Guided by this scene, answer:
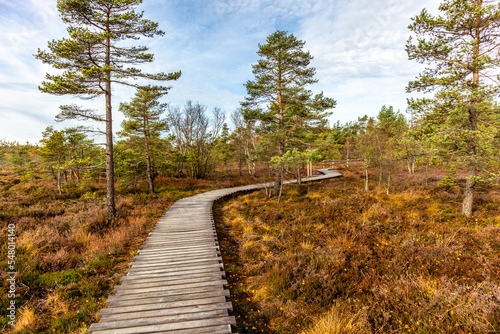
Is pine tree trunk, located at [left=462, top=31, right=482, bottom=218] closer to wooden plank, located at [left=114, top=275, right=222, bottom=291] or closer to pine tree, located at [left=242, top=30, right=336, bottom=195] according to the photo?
pine tree, located at [left=242, top=30, right=336, bottom=195]

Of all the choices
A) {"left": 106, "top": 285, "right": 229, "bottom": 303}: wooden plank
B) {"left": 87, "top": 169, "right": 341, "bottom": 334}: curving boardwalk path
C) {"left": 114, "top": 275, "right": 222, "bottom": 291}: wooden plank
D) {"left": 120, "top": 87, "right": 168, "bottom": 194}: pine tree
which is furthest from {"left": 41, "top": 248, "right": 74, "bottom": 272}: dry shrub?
{"left": 120, "top": 87, "right": 168, "bottom": 194}: pine tree

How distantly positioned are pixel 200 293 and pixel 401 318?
4382 mm

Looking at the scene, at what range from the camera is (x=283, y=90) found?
48.2 ft

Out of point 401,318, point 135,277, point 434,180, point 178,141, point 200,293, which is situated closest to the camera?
point 401,318

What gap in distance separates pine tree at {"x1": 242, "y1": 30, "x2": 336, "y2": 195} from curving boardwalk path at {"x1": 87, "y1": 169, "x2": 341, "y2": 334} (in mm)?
9599

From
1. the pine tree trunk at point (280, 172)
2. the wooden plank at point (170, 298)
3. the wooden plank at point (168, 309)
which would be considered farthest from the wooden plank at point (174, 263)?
the pine tree trunk at point (280, 172)

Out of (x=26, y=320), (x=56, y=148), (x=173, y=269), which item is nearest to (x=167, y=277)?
(x=173, y=269)

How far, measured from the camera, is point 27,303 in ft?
16.3

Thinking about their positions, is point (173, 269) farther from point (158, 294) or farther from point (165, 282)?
point (158, 294)

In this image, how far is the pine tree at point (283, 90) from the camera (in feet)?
44.4

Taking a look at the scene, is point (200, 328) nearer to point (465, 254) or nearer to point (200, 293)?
point (200, 293)

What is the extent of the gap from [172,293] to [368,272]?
5.29m

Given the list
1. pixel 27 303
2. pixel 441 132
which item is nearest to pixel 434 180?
pixel 441 132

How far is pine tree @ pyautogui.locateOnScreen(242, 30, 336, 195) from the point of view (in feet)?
44.4
